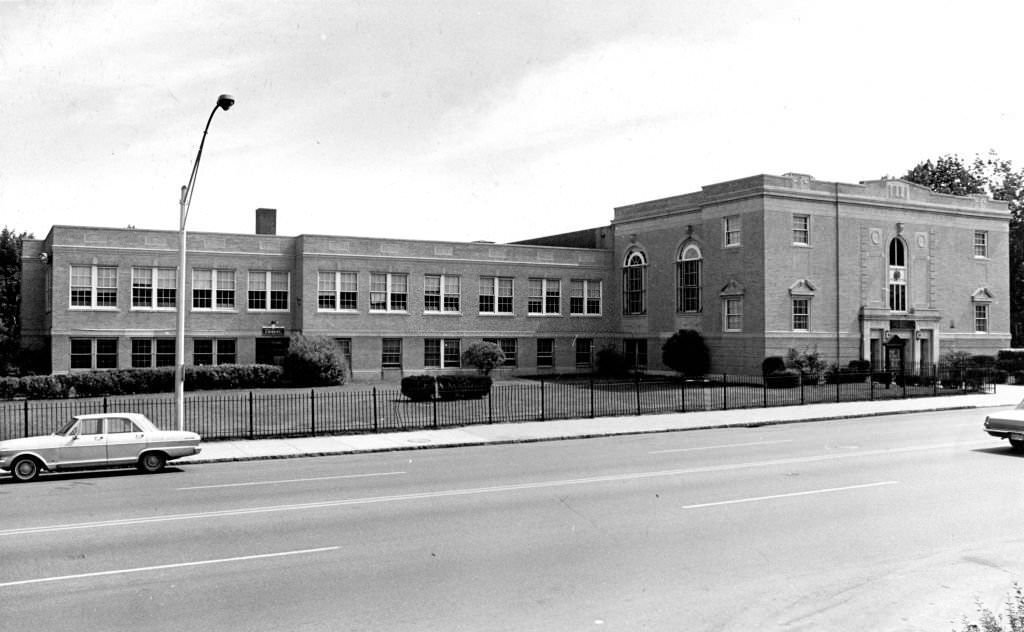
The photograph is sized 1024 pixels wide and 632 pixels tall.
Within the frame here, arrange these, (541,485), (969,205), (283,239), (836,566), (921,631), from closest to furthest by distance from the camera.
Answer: (921,631) < (836,566) < (541,485) < (283,239) < (969,205)

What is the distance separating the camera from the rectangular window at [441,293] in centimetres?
4941

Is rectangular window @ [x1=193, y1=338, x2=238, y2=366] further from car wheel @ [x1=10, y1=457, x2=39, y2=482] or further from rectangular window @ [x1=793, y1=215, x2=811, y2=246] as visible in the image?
rectangular window @ [x1=793, y1=215, x2=811, y2=246]

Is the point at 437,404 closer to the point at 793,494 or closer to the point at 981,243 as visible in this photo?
the point at 793,494

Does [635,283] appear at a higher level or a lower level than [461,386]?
higher

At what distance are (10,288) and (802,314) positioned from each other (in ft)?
169

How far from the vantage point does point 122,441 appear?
699 inches

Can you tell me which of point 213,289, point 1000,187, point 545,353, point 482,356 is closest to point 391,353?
point 482,356

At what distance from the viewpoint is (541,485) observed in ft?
49.5

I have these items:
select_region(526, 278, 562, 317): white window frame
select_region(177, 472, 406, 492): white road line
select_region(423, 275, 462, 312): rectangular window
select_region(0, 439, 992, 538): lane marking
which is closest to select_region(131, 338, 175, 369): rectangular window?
select_region(423, 275, 462, 312): rectangular window

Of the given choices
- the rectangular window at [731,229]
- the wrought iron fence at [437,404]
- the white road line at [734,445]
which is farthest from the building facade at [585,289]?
the white road line at [734,445]

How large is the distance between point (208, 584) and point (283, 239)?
39.5 metres

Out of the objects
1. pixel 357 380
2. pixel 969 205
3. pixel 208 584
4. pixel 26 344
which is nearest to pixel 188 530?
pixel 208 584

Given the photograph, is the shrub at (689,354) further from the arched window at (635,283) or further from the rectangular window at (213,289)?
the rectangular window at (213,289)

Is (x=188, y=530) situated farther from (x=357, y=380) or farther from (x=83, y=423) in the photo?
(x=357, y=380)
